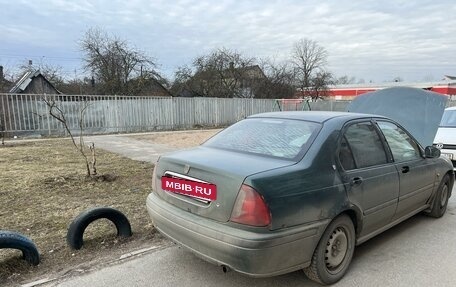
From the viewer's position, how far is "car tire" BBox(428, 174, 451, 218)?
4881mm

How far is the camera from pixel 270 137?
Answer: 348 centimetres

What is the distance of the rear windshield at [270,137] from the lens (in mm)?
3205

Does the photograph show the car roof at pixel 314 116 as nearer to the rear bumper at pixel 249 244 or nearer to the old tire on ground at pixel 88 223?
the rear bumper at pixel 249 244

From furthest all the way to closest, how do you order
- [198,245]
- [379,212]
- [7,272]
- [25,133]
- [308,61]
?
[308,61] < [25,133] < [379,212] < [7,272] < [198,245]

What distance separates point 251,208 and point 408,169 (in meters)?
2.37

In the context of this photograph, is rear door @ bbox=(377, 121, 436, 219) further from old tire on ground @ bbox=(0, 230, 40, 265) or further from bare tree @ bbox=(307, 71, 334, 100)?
bare tree @ bbox=(307, 71, 334, 100)

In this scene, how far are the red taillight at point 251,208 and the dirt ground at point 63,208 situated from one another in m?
1.76

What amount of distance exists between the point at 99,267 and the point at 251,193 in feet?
6.00

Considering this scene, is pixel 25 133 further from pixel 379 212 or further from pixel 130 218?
pixel 379 212

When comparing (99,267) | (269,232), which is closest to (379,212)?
(269,232)

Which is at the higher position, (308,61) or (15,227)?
(308,61)

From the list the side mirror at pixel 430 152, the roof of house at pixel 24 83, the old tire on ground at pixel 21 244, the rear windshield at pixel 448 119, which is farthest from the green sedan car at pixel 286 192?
the roof of house at pixel 24 83

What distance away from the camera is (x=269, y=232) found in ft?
8.57

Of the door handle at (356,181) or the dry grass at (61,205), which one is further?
the dry grass at (61,205)
